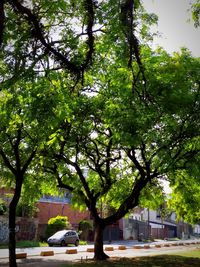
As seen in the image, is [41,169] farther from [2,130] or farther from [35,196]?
[2,130]

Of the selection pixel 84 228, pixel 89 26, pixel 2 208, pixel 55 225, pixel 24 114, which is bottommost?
pixel 84 228

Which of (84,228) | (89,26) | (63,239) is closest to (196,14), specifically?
(89,26)

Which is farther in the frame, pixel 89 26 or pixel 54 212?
pixel 54 212

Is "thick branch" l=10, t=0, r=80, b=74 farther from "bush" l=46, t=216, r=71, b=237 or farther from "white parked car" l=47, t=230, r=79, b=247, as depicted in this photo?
"bush" l=46, t=216, r=71, b=237

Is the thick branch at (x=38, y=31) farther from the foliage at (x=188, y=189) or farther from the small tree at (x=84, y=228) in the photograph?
the small tree at (x=84, y=228)

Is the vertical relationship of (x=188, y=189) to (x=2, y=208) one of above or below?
above

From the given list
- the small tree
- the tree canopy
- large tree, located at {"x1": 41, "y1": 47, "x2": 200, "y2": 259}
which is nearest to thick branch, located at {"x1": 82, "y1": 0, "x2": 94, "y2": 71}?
the tree canopy

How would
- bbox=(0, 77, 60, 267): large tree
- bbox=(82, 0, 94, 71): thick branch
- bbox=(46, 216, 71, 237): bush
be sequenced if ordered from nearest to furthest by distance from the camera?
bbox=(82, 0, 94, 71): thick branch, bbox=(0, 77, 60, 267): large tree, bbox=(46, 216, 71, 237): bush

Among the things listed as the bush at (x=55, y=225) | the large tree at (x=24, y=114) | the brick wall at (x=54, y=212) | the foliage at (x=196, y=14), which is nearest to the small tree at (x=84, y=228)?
the brick wall at (x=54, y=212)

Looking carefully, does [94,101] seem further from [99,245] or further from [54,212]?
[54,212]

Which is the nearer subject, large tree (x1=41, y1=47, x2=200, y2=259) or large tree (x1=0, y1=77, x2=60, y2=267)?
large tree (x1=0, y1=77, x2=60, y2=267)

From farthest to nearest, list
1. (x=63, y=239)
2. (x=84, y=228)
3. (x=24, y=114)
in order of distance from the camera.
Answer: (x=84, y=228), (x=63, y=239), (x=24, y=114)

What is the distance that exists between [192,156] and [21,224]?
28.6 metres

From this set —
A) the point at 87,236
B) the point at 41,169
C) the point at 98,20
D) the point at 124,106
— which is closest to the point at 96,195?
the point at 41,169
